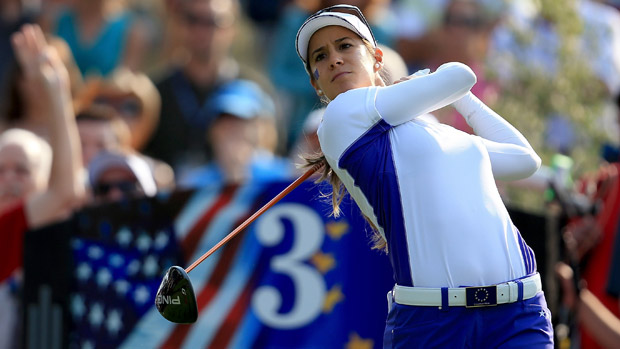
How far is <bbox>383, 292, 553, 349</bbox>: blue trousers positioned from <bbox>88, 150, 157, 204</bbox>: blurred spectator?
3.72 meters

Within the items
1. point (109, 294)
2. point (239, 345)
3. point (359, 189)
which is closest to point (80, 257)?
point (109, 294)

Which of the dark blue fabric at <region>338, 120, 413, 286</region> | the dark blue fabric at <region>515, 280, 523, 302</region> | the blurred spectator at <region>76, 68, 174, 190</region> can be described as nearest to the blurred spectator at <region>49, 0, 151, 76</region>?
the blurred spectator at <region>76, 68, 174, 190</region>

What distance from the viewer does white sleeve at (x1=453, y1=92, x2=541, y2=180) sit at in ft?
14.5

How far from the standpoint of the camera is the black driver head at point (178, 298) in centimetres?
441

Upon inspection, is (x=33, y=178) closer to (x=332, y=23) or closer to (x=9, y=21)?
(x=9, y=21)

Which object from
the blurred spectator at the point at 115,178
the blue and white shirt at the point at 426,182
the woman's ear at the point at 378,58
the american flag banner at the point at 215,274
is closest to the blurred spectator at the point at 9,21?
the blurred spectator at the point at 115,178

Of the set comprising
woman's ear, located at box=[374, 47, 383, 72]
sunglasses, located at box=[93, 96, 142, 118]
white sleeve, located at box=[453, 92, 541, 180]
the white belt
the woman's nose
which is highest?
sunglasses, located at box=[93, 96, 142, 118]

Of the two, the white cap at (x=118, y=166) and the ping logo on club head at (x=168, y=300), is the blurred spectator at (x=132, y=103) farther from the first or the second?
the ping logo on club head at (x=168, y=300)

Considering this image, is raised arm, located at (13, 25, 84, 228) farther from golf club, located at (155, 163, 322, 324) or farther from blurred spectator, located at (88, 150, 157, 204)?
golf club, located at (155, 163, 322, 324)

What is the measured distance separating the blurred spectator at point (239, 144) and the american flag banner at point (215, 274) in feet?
5.25

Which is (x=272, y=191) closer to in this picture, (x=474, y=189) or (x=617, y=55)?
(x=474, y=189)

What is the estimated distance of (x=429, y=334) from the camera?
408 centimetres

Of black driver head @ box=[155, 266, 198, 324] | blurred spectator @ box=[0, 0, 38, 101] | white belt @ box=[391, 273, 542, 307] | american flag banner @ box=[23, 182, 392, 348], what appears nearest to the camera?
white belt @ box=[391, 273, 542, 307]

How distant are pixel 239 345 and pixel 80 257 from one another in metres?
1.17
